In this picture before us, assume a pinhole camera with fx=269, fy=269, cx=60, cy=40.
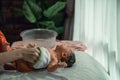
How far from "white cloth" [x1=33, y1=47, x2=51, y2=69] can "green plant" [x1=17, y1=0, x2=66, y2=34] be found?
5.39ft

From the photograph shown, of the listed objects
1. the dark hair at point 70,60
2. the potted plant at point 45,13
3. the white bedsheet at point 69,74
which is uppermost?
the potted plant at point 45,13

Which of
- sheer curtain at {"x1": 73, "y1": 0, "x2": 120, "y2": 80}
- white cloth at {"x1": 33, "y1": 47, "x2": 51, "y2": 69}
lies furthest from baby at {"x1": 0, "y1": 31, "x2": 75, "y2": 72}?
sheer curtain at {"x1": 73, "y1": 0, "x2": 120, "y2": 80}

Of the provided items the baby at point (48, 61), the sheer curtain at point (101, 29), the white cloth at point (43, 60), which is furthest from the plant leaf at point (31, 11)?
the white cloth at point (43, 60)

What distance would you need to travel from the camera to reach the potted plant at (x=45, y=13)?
2932 mm

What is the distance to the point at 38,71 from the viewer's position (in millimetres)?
1311

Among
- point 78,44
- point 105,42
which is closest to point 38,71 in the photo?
point 78,44

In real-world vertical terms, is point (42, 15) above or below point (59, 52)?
above

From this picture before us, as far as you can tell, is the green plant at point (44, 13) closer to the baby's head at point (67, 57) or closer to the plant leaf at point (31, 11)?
the plant leaf at point (31, 11)

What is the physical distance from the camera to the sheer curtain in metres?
1.97

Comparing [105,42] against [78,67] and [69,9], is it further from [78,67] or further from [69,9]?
[78,67]

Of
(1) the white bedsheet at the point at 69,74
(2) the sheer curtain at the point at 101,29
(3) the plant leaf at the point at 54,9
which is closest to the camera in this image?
(1) the white bedsheet at the point at 69,74

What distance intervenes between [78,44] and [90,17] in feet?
1.70

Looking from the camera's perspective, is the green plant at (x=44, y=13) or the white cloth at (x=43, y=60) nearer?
the white cloth at (x=43, y=60)

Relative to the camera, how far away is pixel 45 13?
2.95 metres
